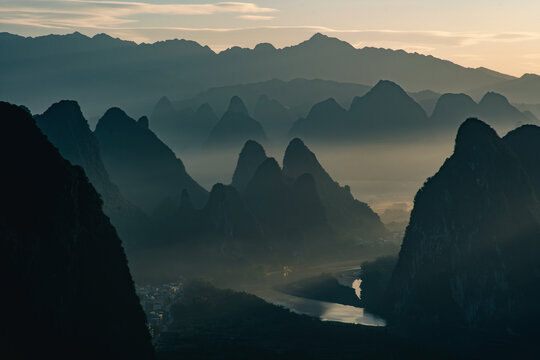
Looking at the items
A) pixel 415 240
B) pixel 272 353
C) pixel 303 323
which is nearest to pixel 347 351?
pixel 272 353

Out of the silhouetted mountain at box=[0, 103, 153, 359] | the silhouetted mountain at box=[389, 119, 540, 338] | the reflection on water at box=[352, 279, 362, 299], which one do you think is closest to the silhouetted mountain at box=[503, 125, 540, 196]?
the silhouetted mountain at box=[389, 119, 540, 338]

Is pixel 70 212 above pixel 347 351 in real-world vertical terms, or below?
above

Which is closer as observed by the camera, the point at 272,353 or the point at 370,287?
the point at 272,353

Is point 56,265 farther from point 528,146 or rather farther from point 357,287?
point 528,146

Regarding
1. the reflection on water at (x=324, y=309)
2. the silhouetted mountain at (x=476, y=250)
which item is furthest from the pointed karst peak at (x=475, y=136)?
the reflection on water at (x=324, y=309)

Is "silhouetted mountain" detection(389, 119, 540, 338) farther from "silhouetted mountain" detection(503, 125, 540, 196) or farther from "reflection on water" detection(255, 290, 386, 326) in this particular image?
"silhouetted mountain" detection(503, 125, 540, 196)

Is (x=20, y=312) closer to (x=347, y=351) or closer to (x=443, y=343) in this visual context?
(x=347, y=351)
